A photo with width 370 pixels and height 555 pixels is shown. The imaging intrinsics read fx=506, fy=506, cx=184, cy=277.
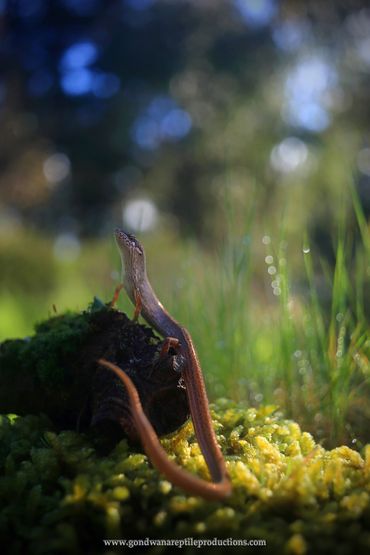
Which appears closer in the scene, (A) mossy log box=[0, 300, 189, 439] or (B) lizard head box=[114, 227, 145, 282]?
(A) mossy log box=[0, 300, 189, 439]

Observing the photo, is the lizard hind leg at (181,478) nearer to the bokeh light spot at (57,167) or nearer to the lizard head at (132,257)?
the lizard head at (132,257)

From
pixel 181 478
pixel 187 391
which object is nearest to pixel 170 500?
pixel 181 478

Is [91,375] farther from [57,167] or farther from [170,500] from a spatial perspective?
[57,167]

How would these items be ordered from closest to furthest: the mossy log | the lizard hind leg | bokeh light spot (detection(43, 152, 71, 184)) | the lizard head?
the lizard hind leg < the mossy log < the lizard head < bokeh light spot (detection(43, 152, 71, 184))

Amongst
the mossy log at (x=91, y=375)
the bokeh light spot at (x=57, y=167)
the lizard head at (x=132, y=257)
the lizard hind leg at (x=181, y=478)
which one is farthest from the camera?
the bokeh light spot at (x=57, y=167)

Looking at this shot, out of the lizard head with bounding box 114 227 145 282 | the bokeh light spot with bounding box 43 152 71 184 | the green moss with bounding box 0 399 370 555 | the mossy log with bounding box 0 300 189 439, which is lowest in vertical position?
the green moss with bounding box 0 399 370 555

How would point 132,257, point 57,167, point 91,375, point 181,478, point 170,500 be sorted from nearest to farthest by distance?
point 181,478
point 170,500
point 91,375
point 132,257
point 57,167

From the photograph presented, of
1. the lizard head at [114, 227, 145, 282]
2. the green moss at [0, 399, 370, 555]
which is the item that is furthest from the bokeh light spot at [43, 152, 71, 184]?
the green moss at [0, 399, 370, 555]

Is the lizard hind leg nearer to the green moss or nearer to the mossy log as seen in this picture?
the green moss

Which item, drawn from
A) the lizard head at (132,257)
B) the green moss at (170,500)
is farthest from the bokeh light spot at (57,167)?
the green moss at (170,500)
